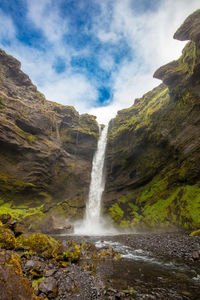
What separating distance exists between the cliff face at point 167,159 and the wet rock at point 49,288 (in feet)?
73.4

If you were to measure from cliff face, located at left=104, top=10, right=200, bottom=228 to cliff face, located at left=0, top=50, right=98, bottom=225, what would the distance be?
9.88m

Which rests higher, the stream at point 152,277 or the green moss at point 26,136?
the green moss at point 26,136

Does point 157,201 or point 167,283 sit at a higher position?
point 157,201

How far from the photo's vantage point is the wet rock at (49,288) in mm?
5734

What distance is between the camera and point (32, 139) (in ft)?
123

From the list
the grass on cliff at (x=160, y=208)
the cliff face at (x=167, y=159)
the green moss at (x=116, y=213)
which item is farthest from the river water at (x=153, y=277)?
the green moss at (x=116, y=213)

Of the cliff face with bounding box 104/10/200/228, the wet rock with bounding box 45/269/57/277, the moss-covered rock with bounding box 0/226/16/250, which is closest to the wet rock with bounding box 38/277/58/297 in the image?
the wet rock with bounding box 45/269/57/277

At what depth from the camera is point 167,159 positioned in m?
32.8

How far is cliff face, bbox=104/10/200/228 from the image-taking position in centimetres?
2605

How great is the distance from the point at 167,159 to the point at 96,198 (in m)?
20.4

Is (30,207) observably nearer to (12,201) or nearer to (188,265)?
(12,201)

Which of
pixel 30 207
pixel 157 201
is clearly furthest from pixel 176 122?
pixel 30 207

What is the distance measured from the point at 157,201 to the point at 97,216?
14.9 metres

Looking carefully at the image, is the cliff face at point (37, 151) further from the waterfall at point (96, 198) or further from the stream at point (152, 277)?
the stream at point (152, 277)
